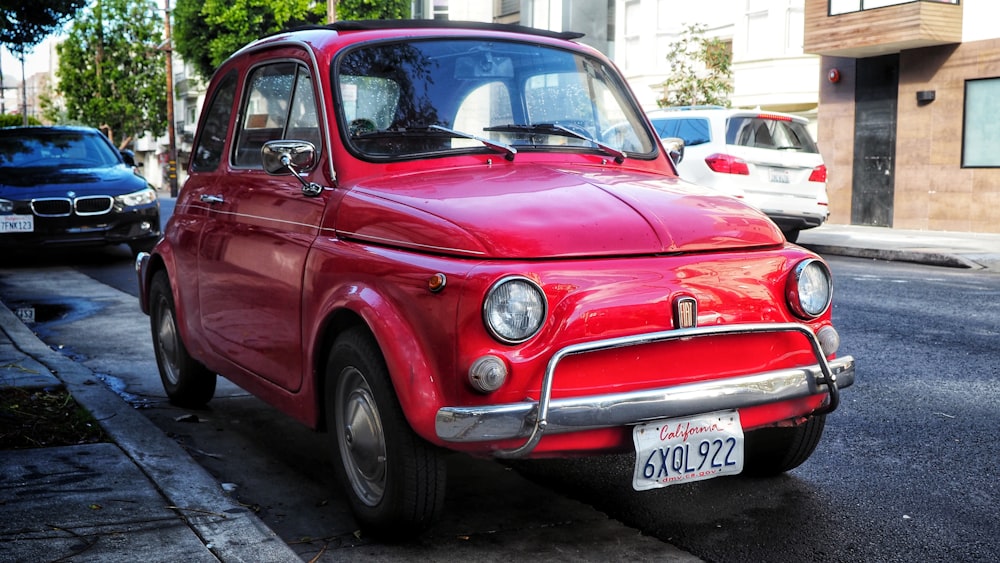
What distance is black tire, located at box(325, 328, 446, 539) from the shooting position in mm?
3508

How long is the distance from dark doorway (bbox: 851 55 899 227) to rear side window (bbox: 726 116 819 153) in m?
7.96

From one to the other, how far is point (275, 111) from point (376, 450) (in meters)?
1.85

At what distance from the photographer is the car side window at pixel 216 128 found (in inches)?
211

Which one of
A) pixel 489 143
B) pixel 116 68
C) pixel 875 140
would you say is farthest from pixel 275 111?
pixel 116 68

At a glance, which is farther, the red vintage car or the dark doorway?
the dark doorway

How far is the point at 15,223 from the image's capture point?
12758mm

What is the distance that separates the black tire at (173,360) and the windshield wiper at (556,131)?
2112 millimetres

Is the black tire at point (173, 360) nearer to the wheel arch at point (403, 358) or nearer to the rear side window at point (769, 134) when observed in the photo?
the wheel arch at point (403, 358)

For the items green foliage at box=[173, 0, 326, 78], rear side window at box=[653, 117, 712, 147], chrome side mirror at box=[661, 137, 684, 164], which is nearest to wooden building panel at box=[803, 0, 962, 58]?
rear side window at box=[653, 117, 712, 147]

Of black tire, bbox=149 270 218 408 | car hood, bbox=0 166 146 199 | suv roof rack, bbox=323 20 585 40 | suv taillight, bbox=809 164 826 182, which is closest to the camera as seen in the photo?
suv roof rack, bbox=323 20 585 40

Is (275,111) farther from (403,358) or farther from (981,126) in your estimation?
(981,126)

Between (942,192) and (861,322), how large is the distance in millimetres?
15176

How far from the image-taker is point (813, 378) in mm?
3670

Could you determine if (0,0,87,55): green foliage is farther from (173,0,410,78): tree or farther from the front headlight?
(173,0,410,78): tree
